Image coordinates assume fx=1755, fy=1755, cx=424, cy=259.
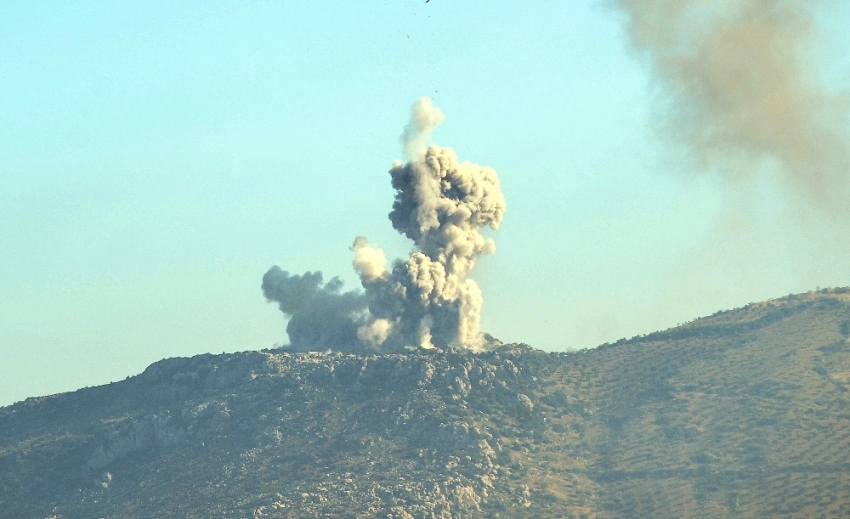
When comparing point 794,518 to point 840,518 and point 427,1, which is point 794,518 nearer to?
point 840,518

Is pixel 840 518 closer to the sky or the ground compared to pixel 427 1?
closer to the ground

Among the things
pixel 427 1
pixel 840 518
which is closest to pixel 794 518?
pixel 840 518

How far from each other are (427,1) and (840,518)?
73.4 meters

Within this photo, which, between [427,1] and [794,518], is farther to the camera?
[794,518]

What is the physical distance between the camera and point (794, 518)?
655 ft

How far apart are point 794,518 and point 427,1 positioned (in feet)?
237

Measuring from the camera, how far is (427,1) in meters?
182

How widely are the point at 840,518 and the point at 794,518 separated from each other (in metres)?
6.10

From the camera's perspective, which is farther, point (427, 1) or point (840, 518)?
point (840, 518)

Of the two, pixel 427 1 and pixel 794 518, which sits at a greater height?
pixel 427 1

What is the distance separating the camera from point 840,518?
19538 cm
